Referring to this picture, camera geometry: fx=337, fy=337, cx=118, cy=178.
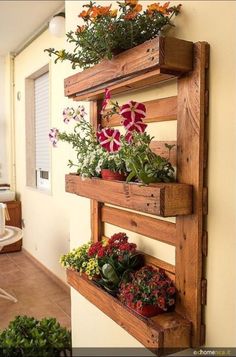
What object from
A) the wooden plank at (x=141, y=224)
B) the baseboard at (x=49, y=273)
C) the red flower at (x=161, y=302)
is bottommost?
the baseboard at (x=49, y=273)

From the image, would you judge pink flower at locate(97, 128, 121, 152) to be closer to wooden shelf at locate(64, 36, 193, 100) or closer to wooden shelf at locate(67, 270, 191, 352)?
wooden shelf at locate(64, 36, 193, 100)

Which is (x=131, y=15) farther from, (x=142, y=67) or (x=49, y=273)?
(x=49, y=273)

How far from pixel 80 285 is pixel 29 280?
2184 mm

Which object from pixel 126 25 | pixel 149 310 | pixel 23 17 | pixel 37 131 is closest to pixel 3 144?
pixel 37 131

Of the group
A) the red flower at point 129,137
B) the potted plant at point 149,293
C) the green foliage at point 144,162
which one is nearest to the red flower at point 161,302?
the potted plant at point 149,293

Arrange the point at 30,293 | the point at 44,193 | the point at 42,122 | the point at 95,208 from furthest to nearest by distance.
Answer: the point at 42,122 < the point at 44,193 < the point at 30,293 < the point at 95,208

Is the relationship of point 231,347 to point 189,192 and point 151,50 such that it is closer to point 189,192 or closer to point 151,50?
point 189,192

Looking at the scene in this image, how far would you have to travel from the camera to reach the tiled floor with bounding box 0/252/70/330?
2887mm

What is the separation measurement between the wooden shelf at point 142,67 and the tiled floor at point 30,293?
77.7 inches

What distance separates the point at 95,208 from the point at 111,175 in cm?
42

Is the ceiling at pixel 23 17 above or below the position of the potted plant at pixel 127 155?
above

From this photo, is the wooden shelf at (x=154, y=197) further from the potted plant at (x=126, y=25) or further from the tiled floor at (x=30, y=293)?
the tiled floor at (x=30, y=293)

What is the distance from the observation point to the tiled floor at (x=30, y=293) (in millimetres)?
2887

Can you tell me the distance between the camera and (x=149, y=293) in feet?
4.26
